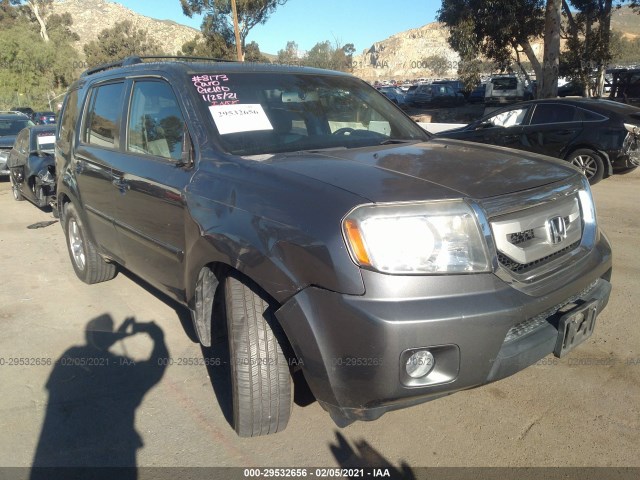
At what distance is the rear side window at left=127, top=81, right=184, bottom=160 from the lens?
3.25m

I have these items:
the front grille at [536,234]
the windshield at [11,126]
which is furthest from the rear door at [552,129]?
the windshield at [11,126]

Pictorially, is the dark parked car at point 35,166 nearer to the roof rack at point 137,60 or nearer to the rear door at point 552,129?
the roof rack at point 137,60

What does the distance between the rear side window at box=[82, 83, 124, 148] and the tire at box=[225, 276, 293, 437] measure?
197 centimetres

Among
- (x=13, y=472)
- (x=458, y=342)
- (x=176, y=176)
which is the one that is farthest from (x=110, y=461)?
(x=458, y=342)

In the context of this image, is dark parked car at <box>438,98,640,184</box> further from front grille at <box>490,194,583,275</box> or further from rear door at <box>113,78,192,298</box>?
rear door at <box>113,78,192,298</box>

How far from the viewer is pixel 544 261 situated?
2.54 meters

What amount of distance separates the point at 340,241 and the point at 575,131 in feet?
27.8

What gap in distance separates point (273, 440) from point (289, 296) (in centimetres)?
100

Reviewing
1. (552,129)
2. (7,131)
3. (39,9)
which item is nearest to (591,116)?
(552,129)

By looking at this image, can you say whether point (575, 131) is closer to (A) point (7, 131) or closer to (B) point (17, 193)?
(B) point (17, 193)

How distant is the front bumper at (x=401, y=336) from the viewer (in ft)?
6.94

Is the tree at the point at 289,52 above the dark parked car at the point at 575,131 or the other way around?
above

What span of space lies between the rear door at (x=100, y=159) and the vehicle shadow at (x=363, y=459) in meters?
2.29

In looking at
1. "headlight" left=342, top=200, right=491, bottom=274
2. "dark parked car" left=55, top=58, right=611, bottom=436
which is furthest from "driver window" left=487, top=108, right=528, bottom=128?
"headlight" left=342, top=200, right=491, bottom=274
